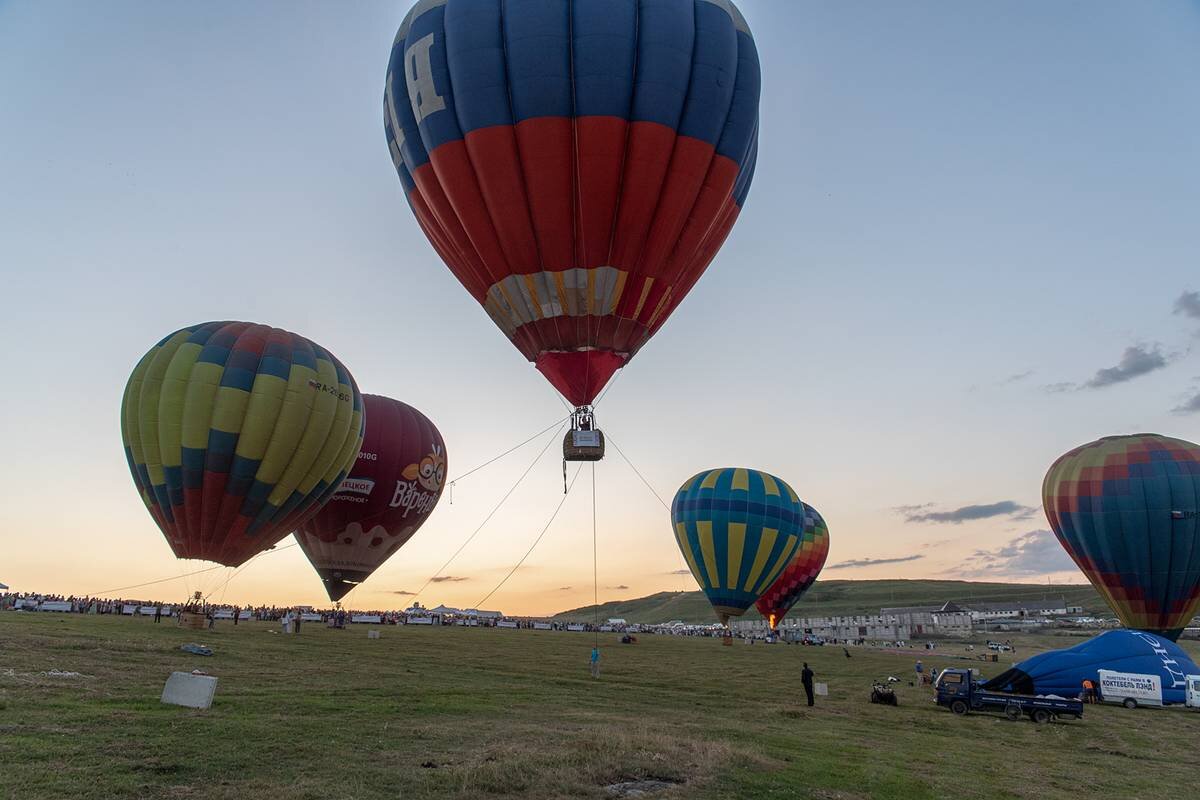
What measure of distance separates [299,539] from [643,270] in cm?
2182

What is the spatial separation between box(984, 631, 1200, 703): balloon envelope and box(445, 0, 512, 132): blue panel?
22.2 m

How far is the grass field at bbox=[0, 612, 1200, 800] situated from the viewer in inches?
336

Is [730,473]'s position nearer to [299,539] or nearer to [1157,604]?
[1157,604]

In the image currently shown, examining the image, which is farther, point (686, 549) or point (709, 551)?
point (686, 549)

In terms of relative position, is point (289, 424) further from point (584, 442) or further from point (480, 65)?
point (480, 65)

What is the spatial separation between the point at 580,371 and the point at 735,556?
2289cm

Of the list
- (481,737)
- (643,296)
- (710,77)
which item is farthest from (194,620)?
(710,77)

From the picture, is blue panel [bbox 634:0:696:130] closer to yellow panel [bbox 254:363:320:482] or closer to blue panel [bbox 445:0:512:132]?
blue panel [bbox 445:0:512:132]

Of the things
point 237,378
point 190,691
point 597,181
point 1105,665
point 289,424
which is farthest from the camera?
point 1105,665

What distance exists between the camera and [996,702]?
67.4 ft

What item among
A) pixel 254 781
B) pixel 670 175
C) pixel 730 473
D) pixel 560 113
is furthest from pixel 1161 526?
pixel 254 781

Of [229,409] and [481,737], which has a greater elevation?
[229,409]

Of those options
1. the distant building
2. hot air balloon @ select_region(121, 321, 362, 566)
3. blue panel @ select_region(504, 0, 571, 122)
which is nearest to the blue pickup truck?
blue panel @ select_region(504, 0, 571, 122)

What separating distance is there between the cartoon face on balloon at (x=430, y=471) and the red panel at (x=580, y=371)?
1519cm
